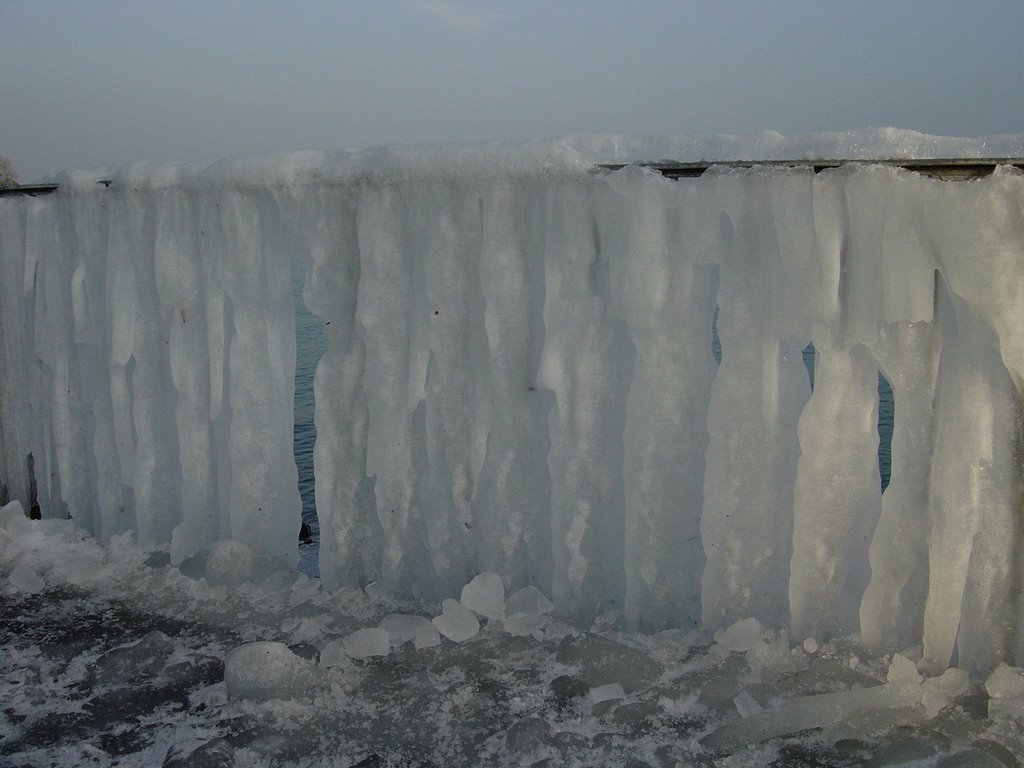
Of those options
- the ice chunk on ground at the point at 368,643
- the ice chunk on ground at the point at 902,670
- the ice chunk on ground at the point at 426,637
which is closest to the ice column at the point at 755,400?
the ice chunk on ground at the point at 902,670

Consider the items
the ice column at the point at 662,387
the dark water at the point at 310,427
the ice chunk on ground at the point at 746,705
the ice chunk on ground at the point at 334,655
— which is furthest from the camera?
the dark water at the point at 310,427

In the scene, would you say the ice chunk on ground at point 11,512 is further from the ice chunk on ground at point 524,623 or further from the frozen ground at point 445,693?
the ice chunk on ground at point 524,623

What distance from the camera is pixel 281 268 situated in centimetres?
399

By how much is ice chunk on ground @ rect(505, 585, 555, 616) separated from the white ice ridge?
0.19 feet

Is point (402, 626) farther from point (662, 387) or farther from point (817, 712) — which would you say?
point (817, 712)

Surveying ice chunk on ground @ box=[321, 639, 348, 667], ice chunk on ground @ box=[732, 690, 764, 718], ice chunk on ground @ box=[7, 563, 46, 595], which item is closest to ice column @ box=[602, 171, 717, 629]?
ice chunk on ground @ box=[732, 690, 764, 718]

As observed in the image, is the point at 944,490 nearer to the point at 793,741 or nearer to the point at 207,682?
the point at 793,741

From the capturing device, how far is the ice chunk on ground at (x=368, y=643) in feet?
11.5

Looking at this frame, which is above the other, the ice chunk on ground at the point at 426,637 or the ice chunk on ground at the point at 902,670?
the ice chunk on ground at the point at 902,670

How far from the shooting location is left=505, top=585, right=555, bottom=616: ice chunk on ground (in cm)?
368

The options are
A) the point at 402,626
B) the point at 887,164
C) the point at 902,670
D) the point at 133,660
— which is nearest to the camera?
the point at 887,164

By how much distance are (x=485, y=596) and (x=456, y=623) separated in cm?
16

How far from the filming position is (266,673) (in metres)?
3.28

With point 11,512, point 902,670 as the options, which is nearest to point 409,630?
point 902,670
